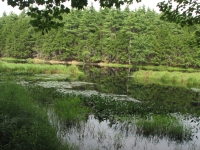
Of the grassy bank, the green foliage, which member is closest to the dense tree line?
the grassy bank

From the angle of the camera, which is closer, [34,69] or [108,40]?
[34,69]

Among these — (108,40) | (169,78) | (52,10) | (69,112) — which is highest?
(108,40)

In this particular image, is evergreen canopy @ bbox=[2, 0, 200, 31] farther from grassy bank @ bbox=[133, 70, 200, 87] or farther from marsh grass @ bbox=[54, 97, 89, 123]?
grassy bank @ bbox=[133, 70, 200, 87]

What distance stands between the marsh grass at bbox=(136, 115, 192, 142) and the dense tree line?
34.1 metres

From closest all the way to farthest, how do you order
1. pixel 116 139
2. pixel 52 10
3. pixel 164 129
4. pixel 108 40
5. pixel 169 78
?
pixel 52 10 → pixel 116 139 → pixel 164 129 → pixel 169 78 → pixel 108 40

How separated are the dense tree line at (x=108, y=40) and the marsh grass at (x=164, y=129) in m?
34.1

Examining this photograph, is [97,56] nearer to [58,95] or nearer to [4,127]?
[58,95]

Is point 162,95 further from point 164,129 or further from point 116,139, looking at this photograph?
point 116,139

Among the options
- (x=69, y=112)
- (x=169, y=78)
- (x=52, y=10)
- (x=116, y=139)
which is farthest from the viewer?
(x=169, y=78)

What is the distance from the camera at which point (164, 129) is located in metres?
7.68

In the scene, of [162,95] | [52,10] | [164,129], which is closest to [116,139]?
[164,129]

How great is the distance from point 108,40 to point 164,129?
39306 millimetres

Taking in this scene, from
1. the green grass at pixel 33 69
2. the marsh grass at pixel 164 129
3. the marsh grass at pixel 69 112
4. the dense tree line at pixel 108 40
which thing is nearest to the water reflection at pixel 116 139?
the marsh grass at pixel 164 129

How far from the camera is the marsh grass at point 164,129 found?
746cm
